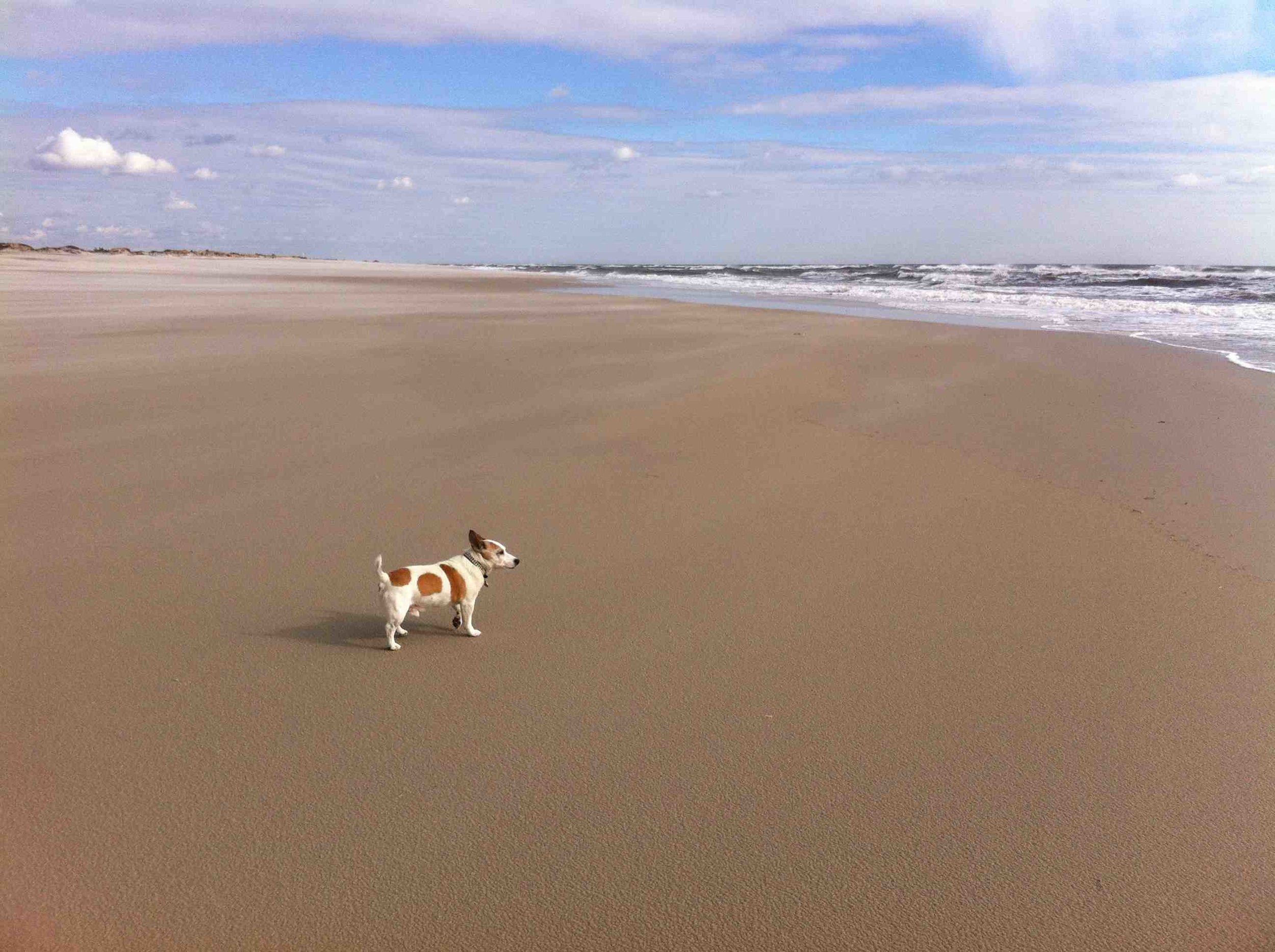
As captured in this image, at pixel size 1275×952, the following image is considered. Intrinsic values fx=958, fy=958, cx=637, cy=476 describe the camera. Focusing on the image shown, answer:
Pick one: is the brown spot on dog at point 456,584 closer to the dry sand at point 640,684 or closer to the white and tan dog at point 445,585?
the white and tan dog at point 445,585

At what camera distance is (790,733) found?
3.29m

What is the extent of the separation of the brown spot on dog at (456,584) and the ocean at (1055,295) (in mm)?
11067

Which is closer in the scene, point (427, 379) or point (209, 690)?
point (209, 690)

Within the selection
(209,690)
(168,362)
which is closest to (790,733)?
Answer: (209,690)

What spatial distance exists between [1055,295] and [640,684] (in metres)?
28.5

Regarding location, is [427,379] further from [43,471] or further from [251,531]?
[251,531]

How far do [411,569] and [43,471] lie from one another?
361cm

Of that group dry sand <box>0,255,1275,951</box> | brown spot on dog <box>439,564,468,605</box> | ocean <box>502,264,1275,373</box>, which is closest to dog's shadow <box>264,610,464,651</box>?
dry sand <box>0,255,1275,951</box>

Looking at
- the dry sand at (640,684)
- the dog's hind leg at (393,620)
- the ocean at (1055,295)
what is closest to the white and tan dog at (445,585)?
the dog's hind leg at (393,620)

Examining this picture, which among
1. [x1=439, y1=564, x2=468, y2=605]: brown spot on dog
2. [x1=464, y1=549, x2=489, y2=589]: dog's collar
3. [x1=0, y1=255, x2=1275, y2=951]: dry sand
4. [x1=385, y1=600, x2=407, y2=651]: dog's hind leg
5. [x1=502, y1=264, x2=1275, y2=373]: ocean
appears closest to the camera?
[x1=0, y1=255, x2=1275, y2=951]: dry sand

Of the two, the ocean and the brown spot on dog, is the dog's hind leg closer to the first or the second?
the brown spot on dog

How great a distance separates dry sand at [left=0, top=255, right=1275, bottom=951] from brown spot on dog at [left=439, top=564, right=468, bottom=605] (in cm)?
21

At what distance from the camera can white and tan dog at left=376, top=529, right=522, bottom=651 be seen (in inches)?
149

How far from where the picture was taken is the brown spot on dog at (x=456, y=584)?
3926 millimetres
